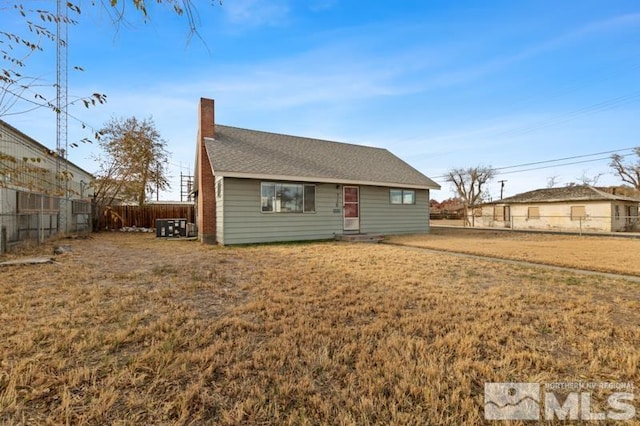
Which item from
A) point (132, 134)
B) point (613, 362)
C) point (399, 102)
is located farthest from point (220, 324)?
point (132, 134)

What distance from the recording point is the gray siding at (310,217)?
1032 cm

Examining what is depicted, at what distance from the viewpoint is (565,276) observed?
558cm

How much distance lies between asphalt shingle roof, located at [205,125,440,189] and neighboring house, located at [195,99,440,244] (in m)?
0.04

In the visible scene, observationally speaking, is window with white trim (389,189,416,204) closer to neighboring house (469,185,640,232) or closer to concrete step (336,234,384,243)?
concrete step (336,234,384,243)

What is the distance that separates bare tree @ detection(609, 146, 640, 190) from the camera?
36.4 meters

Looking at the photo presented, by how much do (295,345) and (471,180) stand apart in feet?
154

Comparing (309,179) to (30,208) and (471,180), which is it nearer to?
(30,208)

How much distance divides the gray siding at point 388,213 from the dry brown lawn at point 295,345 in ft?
26.1

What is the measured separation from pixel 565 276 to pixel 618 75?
19.9 metres

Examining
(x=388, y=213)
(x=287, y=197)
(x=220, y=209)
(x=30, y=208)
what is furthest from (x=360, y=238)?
(x=30, y=208)

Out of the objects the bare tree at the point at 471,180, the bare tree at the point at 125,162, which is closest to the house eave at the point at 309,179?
the bare tree at the point at 125,162

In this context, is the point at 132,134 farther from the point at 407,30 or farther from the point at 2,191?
the point at 407,30

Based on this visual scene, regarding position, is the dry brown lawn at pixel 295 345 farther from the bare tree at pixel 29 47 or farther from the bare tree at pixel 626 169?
the bare tree at pixel 626 169

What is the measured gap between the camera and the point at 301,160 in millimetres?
12555
